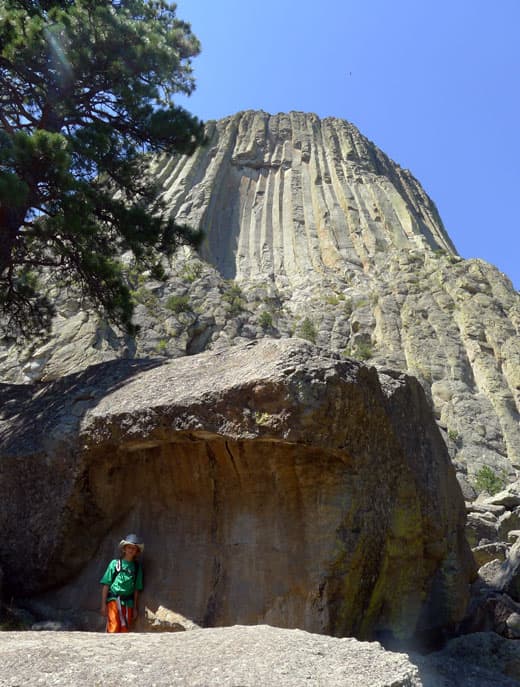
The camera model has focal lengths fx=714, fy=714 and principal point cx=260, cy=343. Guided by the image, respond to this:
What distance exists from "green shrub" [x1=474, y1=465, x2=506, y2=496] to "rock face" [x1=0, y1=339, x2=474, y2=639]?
17689 millimetres

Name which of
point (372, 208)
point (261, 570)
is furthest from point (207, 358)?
point (372, 208)

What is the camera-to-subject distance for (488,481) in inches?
1059

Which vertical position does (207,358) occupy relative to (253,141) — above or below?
below

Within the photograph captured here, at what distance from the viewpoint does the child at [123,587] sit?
7.80 meters

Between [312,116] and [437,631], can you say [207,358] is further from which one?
[312,116]

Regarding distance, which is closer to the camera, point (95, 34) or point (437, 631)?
point (437, 631)

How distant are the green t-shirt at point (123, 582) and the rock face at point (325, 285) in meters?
14.8

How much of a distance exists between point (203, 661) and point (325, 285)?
128 ft

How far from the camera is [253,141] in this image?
185ft

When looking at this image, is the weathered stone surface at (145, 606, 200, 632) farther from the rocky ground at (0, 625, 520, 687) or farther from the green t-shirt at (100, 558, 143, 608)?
the rocky ground at (0, 625, 520, 687)

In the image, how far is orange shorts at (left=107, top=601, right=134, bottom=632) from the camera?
7688 millimetres

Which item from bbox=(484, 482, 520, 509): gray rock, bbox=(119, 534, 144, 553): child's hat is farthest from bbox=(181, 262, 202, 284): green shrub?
bbox=(119, 534, 144, 553): child's hat

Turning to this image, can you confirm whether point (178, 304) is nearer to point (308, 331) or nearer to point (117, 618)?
point (308, 331)

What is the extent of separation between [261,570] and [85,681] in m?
3.34
